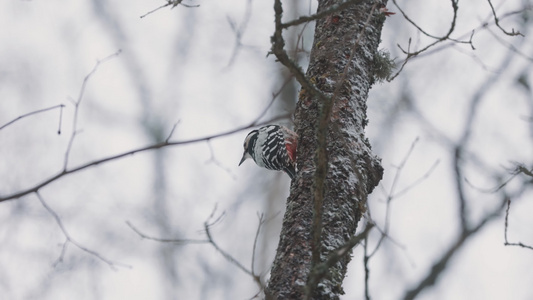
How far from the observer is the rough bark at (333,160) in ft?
7.89

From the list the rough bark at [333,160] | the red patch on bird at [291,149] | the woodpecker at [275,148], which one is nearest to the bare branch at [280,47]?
the rough bark at [333,160]

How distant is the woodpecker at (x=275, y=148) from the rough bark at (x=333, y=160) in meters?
0.93

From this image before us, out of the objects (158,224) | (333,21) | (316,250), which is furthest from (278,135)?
(158,224)

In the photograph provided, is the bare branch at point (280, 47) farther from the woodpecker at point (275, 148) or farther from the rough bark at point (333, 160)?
the woodpecker at point (275, 148)

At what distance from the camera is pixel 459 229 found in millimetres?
5582

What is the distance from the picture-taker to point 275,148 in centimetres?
483

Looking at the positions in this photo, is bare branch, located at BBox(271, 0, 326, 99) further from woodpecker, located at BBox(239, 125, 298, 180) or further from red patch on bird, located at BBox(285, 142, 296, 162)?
red patch on bird, located at BBox(285, 142, 296, 162)

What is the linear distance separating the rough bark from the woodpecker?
0.93 meters

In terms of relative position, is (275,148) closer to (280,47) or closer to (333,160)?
(333,160)

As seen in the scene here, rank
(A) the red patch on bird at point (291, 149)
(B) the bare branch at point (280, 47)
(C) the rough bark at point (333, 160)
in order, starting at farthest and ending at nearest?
(A) the red patch on bird at point (291, 149) → (C) the rough bark at point (333, 160) → (B) the bare branch at point (280, 47)

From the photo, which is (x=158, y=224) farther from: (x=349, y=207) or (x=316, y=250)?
(x=316, y=250)

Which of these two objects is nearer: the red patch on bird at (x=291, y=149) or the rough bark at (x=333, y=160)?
the rough bark at (x=333, y=160)

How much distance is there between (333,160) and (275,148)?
77.2 inches

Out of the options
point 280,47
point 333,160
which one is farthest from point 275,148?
point 280,47
